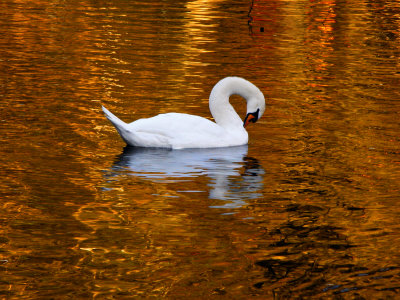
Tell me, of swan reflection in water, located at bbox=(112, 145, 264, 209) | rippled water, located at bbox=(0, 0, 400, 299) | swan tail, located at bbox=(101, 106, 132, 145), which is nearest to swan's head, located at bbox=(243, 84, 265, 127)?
rippled water, located at bbox=(0, 0, 400, 299)

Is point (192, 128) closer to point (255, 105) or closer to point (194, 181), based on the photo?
point (255, 105)

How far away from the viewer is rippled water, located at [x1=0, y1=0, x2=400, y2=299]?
24.3 feet

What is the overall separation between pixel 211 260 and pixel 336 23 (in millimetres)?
21910

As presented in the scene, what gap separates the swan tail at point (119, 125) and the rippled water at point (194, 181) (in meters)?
0.21

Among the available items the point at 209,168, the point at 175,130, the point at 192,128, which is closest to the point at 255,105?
the point at 192,128

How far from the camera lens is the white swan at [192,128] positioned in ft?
39.1

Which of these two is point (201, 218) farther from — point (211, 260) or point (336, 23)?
point (336, 23)

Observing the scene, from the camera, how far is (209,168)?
439 inches

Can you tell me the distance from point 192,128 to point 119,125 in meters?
1.00

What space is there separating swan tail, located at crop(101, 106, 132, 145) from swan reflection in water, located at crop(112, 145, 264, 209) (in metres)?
0.20

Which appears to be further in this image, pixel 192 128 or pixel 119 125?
pixel 192 128

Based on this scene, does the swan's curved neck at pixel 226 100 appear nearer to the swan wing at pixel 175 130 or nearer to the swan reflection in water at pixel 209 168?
the swan reflection in water at pixel 209 168

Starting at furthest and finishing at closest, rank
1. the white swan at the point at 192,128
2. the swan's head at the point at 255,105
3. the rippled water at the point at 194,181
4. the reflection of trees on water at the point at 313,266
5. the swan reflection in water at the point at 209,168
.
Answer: the swan's head at the point at 255,105
the white swan at the point at 192,128
the swan reflection in water at the point at 209,168
the rippled water at the point at 194,181
the reflection of trees on water at the point at 313,266

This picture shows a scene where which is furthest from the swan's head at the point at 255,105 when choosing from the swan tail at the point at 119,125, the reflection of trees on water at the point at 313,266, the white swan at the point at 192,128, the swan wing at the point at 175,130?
the reflection of trees on water at the point at 313,266
